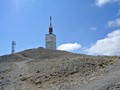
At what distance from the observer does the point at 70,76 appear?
2355 centimetres

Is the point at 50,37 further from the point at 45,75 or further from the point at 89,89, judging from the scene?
the point at 89,89

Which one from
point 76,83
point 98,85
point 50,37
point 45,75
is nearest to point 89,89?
point 98,85

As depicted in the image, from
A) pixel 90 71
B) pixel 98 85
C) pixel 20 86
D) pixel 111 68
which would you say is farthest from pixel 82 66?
pixel 98 85

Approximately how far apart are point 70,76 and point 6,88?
6103mm

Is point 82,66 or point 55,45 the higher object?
point 55,45

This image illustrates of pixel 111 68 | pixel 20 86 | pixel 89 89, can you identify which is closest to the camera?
pixel 89 89

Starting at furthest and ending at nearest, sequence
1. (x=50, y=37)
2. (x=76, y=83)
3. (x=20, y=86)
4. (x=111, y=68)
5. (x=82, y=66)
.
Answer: (x=50, y=37) → (x=82, y=66) → (x=20, y=86) → (x=111, y=68) → (x=76, y=83)

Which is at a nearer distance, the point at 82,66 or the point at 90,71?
the point at 90,71

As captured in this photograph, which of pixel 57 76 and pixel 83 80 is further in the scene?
pixel 57 76

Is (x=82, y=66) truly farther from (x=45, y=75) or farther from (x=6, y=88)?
(x=6, y=88)

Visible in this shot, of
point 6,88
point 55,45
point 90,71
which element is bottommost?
point 6,88

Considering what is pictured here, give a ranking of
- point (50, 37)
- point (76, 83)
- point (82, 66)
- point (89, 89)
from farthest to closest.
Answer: point (50, 37) → point (82, 66) → point (76, 83) → point (89, 89)

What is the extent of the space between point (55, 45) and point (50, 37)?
3.92 meters

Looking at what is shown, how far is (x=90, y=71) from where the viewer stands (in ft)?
75.9
